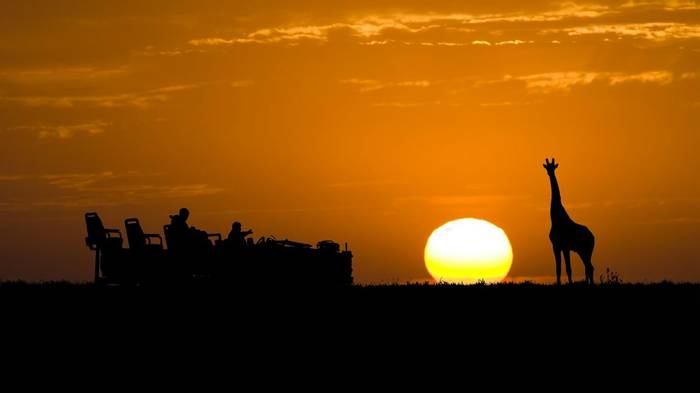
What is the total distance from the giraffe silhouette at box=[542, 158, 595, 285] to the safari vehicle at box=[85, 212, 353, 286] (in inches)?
217

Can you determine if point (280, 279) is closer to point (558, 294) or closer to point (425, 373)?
point (558, 294)

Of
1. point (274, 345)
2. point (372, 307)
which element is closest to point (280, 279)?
point (372, 307)

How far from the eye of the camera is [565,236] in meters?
29.2

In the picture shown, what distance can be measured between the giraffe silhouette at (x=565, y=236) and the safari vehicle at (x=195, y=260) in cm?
550

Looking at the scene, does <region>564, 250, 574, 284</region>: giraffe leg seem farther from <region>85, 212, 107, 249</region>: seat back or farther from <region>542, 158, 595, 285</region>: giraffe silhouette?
<region>85, 212, 107, 249</region>: seat back

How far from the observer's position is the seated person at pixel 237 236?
28.9 m

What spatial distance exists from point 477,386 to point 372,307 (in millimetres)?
7152

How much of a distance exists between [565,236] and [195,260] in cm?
890

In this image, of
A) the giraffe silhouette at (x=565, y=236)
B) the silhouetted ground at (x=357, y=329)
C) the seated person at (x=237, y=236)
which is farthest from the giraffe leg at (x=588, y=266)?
the seated person at (x=237, y=236)

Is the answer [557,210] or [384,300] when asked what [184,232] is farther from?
[557,210]

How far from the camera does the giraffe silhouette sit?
1148 inches

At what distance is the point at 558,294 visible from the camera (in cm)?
2500

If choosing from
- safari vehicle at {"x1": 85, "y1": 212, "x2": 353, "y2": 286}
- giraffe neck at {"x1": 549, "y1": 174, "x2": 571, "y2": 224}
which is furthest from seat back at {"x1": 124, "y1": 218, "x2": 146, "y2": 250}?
giraffe neck at {"x1": 549, "y1": 174, "x2": 571, "y2": 224}

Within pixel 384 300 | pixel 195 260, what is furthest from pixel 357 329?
pixel 195 260
